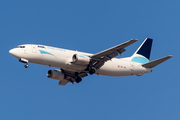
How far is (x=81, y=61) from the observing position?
4431 cm

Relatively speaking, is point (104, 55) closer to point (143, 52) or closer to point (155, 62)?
point (155, 62)

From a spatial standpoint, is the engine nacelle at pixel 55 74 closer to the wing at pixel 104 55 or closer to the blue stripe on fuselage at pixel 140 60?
the wing at pixel 104 55

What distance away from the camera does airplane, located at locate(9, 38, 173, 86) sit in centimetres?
4306

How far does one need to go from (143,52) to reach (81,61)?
42.6ft

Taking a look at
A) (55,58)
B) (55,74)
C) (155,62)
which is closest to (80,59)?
(55,58)

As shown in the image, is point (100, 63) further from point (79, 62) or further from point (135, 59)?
point (135, 59)

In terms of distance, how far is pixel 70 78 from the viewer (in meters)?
50.6

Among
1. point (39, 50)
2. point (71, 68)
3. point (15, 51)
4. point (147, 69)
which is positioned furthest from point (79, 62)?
point (147, 69)

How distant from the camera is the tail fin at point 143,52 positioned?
52000 mm

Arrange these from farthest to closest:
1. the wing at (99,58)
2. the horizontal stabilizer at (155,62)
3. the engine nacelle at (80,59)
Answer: the horizontal stabilizer at (155,62), the engine nacelle at (80,59), the wing at (99,58)

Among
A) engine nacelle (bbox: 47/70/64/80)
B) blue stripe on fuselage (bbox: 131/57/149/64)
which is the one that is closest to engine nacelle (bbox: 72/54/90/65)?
engine nacelle (bbox: 47/70/64/80)

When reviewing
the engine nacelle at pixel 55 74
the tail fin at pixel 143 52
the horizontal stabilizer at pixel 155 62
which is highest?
the tail fin at pixel 143 52

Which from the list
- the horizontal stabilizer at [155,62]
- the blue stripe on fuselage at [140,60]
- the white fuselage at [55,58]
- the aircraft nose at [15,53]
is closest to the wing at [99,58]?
the white fuselage at [55,58]

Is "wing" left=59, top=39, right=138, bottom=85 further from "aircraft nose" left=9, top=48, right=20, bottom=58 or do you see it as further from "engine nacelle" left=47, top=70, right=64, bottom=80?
"aircraft nose" left=9, top=48, right=20, bottom=58
